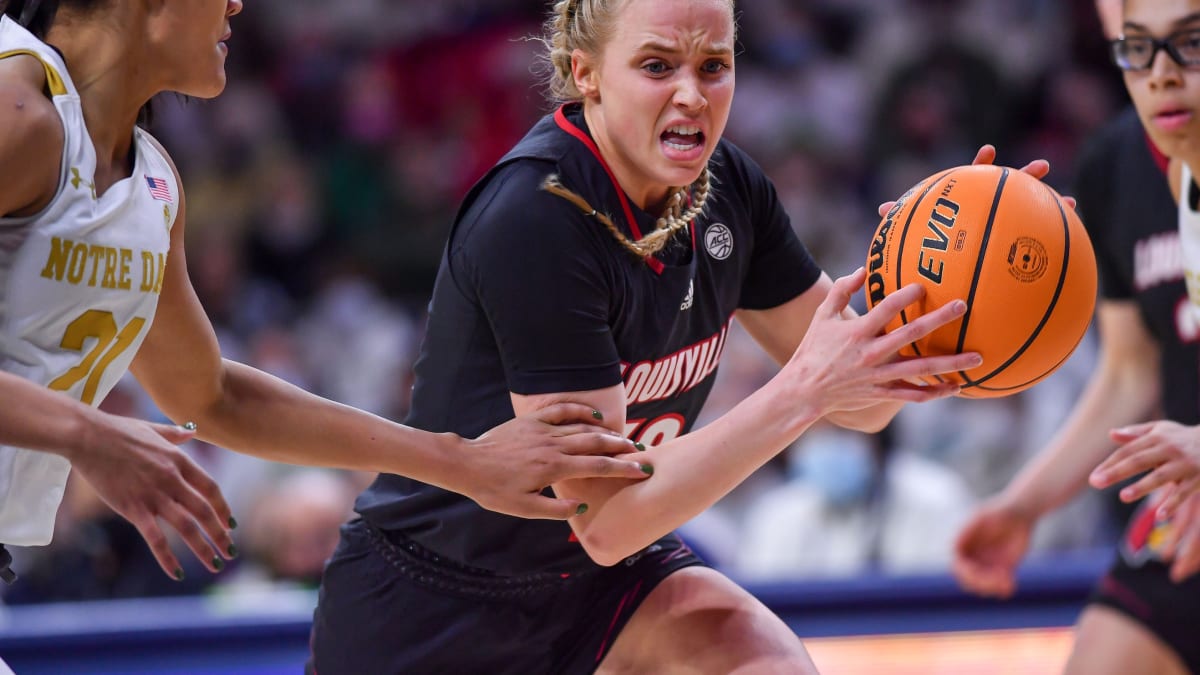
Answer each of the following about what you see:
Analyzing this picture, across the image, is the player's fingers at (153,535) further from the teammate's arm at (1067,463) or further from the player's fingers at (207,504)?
the teammate's arm at (1067,463)

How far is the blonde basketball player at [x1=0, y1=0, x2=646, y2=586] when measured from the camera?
2.21 meters

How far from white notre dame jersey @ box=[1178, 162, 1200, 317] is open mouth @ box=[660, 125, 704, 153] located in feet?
5.12

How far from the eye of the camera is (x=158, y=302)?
290cm

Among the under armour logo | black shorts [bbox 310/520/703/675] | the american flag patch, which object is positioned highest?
the under armour logo

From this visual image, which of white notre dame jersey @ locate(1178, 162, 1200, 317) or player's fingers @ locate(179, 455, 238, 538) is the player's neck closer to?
player's fingers @ locate(179, 455, 238, 538)

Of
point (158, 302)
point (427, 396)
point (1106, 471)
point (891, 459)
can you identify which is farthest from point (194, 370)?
point (891, 459)

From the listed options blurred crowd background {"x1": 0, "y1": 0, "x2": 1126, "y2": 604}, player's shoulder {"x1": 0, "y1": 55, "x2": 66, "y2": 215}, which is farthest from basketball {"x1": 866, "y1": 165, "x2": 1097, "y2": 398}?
blurred crowd background {"x1": 0, "y1": 0, "x2": 1126, "y2": 604}

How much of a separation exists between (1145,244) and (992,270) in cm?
174

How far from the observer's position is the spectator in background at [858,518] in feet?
20.6

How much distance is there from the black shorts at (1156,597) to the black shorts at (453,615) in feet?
5.01

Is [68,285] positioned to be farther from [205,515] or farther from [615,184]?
[615,184]

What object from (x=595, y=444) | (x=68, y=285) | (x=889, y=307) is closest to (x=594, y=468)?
(x=595, y=444)

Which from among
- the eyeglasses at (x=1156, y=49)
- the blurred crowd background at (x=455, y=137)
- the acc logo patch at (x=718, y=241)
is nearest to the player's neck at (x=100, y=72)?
the acc logo patch at (x=718, y=241)

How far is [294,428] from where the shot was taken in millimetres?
2947
